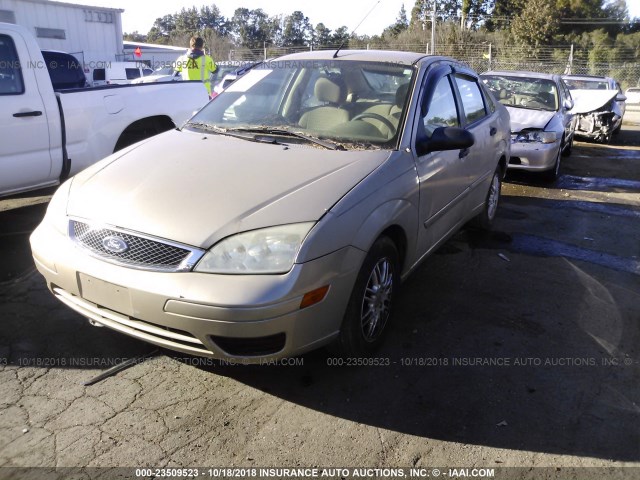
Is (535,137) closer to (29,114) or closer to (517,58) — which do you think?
(29,114)

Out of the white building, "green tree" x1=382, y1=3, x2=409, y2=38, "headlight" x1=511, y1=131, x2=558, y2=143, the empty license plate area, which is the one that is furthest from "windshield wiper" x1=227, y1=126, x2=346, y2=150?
"green tree" x1=382, y1=3, x2=409, y2=38

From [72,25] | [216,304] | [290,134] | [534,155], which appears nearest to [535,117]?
[534,155]

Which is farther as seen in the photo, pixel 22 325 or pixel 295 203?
pixel 22 325

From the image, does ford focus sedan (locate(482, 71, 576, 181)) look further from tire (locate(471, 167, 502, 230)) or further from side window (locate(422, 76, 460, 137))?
side window (locate(422, 76, 460, 137))

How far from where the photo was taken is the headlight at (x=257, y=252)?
250 centimetres

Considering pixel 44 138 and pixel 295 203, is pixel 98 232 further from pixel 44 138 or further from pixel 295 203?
pixel 44 138

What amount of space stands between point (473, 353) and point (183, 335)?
1.83 m

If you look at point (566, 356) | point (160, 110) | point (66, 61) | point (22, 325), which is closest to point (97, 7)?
point (66, 61)

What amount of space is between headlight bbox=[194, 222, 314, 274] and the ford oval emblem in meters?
0.43

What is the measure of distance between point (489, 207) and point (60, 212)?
4.12 m

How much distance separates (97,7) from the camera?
25.1 meters

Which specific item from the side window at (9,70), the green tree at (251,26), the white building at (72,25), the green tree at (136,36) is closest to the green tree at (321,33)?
the green tree at (251,26)

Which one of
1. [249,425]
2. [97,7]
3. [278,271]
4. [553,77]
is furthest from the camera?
[97,7]

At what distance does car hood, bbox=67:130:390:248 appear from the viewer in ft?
8.62
